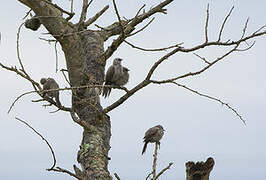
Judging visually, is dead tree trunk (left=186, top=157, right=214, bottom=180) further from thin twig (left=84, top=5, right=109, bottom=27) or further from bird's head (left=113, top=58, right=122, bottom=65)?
bird's head (left=113, top=58, right=122, bottom=65)

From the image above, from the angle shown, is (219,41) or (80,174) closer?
(80,174)

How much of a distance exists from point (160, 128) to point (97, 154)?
438 centimetres

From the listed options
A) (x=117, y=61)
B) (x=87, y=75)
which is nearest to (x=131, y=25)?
(x=87, y=75)

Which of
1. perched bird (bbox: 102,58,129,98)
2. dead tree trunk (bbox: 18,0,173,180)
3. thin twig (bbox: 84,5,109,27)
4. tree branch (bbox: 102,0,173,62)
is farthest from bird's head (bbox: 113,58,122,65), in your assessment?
tree branch (bbox: 102,0,173,62)

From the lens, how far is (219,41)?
194 inches

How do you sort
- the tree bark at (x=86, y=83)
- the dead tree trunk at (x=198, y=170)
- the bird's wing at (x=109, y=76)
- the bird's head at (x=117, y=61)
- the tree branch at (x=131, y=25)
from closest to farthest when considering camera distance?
the dead tree trunk at (x=198, y=170) → the tree bark at (x=86, y=83) → the tree branch at (x=131, y=25) → the bird's wing at (x=109, y=76) → the bird's head at (x=117, y=61)

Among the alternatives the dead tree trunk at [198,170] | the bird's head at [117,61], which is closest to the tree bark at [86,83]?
the dead tree trunk at [198,170]

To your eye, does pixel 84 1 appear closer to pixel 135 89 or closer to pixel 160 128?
pixel 135 89

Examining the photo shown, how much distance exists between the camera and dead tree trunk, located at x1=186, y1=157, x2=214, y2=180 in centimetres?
384

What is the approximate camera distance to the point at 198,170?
383cm

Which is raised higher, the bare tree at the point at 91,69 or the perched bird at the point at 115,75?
the perched bird at the point at 115,75

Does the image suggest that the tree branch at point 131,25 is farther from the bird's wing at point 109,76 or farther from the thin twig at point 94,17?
the bird's wing at point 109,76

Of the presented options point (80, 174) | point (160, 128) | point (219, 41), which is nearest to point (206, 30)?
point (219, 41)

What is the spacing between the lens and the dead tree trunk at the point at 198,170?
12.6 feet
